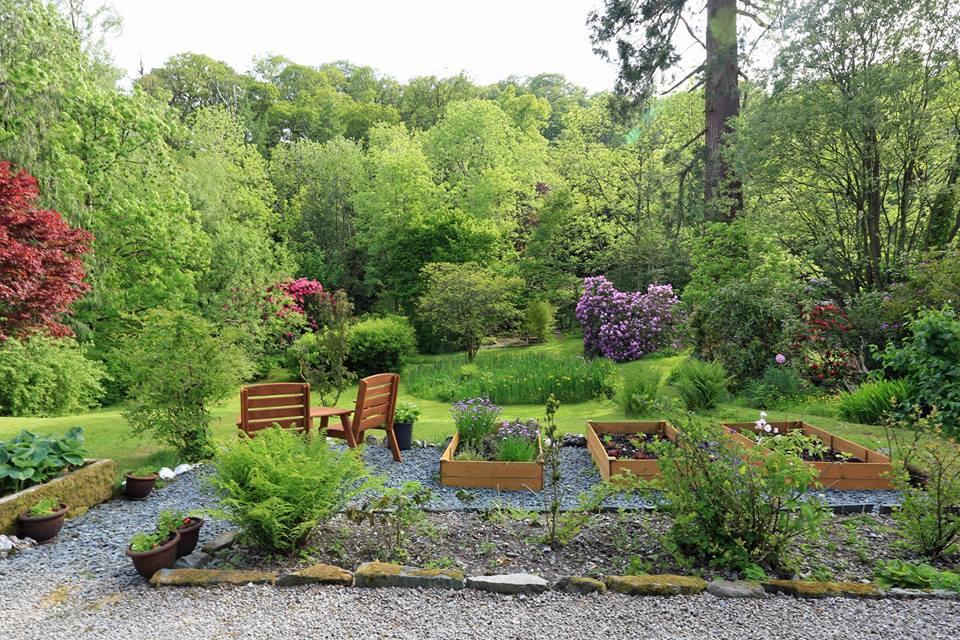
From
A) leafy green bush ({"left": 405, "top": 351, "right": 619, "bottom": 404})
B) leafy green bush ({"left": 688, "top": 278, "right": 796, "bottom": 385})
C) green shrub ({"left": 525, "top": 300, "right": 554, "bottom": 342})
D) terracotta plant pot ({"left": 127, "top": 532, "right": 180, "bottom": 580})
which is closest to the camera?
terracotta plant pot ({"left": 127, "top": 532, "right": 180, "bottom": 580})

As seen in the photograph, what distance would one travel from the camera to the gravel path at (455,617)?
2770 millimetres

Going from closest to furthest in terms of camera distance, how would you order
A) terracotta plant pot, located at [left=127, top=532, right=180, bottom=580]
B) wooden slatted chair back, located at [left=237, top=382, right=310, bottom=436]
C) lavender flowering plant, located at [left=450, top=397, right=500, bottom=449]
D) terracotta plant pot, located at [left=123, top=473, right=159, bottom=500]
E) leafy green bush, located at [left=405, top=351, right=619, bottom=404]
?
terracotta plant pot, located at [left=127, top=532, right=180, bottom=580], terracotta plant pot, located at [left=123, top=473, right=159, bottom=500], wooden slatted chair back, located at [left=237, top=382, right=310, bottom=436], lavender flowering plant, located at [left=450, top=397, right=500, bottom=449], leafy green bush, located at [left=405, top=351, right=619, bottom=404]

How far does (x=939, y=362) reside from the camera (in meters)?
6.13

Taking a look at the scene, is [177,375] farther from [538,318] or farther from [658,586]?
[538,318]

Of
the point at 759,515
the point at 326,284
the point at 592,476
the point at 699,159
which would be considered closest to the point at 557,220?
the point at 699,159

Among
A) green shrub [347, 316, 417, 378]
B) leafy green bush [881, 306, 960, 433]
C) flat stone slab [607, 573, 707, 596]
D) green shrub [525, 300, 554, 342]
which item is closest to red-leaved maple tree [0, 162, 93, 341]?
flat stone slab [607, 573, 707, 596]

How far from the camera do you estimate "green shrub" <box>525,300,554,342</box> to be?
18188 millimetres

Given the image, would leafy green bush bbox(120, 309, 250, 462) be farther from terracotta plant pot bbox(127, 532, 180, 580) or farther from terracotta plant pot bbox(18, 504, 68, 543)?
terracotta plant pot bbox(127, 532, 180, 580)

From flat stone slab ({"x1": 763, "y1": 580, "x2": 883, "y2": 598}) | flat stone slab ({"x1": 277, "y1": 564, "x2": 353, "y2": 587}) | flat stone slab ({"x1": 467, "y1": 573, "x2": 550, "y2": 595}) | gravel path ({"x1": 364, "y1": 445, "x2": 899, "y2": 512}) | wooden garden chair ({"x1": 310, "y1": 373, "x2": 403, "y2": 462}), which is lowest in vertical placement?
gravel path ({"x1": 364, "y1": 445, "x2": 899, "y2": 512})

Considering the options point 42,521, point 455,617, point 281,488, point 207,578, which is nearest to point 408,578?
point 455,617

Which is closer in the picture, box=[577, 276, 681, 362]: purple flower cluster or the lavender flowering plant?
the lavender flowering plant

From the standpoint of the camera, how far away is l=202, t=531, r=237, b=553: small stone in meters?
3.68

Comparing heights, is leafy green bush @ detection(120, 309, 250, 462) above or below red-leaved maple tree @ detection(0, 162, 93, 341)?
below

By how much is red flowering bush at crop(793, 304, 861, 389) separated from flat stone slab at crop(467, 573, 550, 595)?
6.99m
